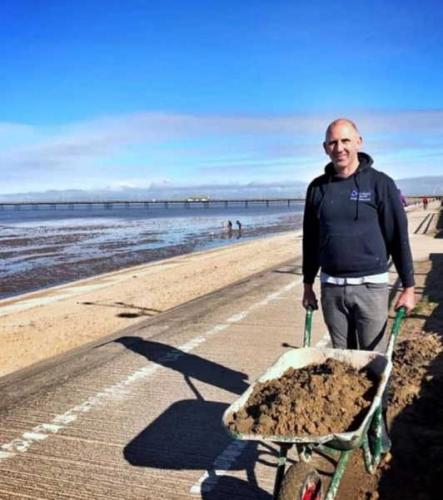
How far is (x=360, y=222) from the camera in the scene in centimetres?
346

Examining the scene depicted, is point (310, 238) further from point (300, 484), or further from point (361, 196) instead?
point (300, 484)

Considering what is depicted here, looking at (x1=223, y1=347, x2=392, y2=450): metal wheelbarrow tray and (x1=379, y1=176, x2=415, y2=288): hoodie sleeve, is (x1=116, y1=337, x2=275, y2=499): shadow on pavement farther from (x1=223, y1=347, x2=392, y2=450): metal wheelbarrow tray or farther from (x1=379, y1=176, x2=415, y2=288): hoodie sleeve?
(x1=379, y1=176, x2=415, y2=288): hoodie sleeve

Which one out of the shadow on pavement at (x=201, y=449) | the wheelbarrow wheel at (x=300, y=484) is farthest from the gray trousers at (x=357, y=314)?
the wheelbarrow wheel at (x=300, y=484)

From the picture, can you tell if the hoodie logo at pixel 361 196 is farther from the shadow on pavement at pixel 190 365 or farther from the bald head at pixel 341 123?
the shadow on pavement at pixel 190 365

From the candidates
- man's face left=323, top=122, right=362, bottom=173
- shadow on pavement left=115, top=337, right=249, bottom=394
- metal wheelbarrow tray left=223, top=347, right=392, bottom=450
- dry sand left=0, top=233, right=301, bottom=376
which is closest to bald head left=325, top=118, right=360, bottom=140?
man's face left=323, top=122, right=362, bottom=173

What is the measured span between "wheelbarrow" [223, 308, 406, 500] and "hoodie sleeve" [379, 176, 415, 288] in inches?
11.2

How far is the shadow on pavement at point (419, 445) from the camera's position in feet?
11.4


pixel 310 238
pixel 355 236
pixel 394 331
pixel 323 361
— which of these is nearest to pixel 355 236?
pixel 355 236

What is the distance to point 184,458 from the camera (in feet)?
12.8

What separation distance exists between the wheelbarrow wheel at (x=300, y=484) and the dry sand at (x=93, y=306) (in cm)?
494

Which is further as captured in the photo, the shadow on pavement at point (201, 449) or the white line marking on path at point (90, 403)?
the white line marking on path at point (90, 403)

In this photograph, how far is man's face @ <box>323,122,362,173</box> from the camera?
10.9 feet

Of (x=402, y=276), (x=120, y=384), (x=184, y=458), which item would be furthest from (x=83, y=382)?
(x=402, y=276)

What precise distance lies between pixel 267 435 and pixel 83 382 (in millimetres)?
3256
